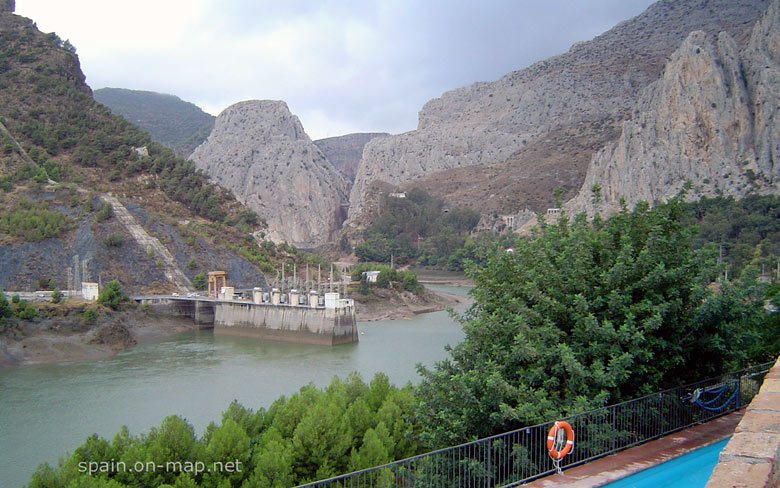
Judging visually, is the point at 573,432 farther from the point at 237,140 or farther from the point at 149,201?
the point at 237,140

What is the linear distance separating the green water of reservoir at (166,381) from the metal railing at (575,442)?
1178 cm

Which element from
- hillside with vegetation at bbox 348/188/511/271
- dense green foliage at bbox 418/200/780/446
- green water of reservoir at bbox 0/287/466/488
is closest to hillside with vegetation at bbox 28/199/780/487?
dense green foliage at bbox 418/200/780/446

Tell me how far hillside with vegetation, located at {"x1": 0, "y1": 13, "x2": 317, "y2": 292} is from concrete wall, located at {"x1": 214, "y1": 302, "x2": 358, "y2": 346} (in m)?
8.07

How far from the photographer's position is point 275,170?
125125 mm

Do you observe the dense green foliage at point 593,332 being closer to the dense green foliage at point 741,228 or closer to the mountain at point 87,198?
the mountain at point 87,198

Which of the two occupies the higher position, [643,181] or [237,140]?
[237,140]

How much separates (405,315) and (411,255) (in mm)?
39802

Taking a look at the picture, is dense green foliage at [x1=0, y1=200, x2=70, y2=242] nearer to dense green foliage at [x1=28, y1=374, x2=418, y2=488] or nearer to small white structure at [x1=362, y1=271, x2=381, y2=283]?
small white structure at [x1=362, y1=271, x2=381, y2=283]

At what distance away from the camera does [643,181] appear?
2778 inches

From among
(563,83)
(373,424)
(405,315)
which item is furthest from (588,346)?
(563,83)

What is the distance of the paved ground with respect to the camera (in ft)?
24.1

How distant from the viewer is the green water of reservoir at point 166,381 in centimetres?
1973

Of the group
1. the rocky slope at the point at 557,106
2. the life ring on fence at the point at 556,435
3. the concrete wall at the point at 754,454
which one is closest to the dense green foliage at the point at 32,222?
the life ring on fence at the point at 556,435

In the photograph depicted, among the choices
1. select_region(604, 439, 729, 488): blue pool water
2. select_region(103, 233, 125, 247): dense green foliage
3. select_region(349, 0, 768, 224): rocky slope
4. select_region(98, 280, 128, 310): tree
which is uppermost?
select_region(349, 0, 768, 224): rocky slope
